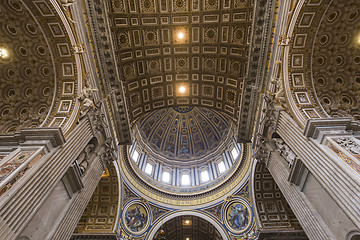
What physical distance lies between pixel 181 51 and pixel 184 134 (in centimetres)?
1841

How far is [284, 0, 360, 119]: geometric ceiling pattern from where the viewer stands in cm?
993

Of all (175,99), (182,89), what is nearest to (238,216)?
(175,99)

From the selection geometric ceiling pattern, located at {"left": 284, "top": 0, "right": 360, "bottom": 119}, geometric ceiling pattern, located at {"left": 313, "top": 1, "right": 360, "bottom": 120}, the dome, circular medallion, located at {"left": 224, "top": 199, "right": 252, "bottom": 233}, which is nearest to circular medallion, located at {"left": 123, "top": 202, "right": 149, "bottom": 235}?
the dome

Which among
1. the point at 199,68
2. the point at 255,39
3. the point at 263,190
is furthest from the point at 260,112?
the point at 263,190

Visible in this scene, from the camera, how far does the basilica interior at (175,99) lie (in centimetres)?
780

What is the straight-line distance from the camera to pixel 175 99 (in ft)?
59.0

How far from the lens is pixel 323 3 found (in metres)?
9.55

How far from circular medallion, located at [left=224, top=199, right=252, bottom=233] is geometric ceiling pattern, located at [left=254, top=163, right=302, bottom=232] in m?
1.43

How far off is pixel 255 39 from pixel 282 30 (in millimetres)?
1799

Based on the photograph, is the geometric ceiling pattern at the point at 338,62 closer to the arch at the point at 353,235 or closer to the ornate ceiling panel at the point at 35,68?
the arch at the point at 353,235

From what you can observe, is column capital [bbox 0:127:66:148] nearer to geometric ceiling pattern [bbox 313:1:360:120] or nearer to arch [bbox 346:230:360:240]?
arch [bbox 346:230:360:240]

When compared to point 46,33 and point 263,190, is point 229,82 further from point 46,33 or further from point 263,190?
point 46,33

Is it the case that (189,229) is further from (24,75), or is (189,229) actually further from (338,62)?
(24,75)

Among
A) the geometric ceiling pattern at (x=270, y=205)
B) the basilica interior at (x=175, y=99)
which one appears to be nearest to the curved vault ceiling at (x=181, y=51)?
the basilica interior at (x=175, y=99)
